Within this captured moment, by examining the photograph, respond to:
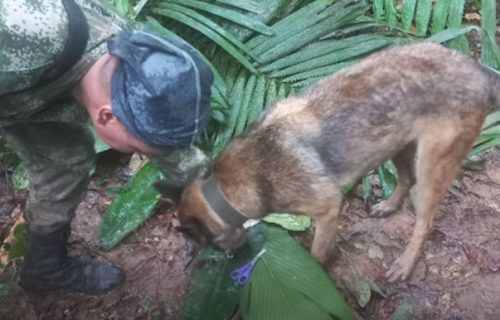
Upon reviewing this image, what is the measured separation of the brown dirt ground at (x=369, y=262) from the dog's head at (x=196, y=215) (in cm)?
66

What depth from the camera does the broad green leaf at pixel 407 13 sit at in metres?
4.63

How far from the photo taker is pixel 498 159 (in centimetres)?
439

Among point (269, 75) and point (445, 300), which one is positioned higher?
point (269, 75)

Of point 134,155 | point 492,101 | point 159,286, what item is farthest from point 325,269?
point 134,155

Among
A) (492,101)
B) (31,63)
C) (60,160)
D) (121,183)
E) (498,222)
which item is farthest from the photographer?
(121,183)

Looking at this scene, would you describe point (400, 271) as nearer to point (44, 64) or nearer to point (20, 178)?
point (44, 64)

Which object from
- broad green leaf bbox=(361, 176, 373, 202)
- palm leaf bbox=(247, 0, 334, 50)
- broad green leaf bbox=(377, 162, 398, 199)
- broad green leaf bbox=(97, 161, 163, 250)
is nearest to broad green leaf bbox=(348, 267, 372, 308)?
broad green leaf bbox=(361, 176, 373, 202)

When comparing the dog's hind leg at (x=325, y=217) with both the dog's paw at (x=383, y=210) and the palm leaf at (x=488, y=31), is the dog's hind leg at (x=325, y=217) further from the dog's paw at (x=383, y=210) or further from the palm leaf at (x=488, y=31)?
the palm leaf at (x=488, y=31)

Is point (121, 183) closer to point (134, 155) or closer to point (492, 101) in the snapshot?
point (134, 155)

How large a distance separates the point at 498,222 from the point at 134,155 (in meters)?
2.53

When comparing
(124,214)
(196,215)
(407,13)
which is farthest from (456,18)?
(124,214)

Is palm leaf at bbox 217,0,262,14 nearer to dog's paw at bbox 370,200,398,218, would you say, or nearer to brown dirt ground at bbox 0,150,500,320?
brown dirt ground at bbox 0,150,500,320

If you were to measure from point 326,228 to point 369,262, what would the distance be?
2.06 ft

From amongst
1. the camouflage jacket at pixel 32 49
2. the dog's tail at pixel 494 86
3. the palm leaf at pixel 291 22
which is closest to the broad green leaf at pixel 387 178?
the dog's tail at pixel 494 86
